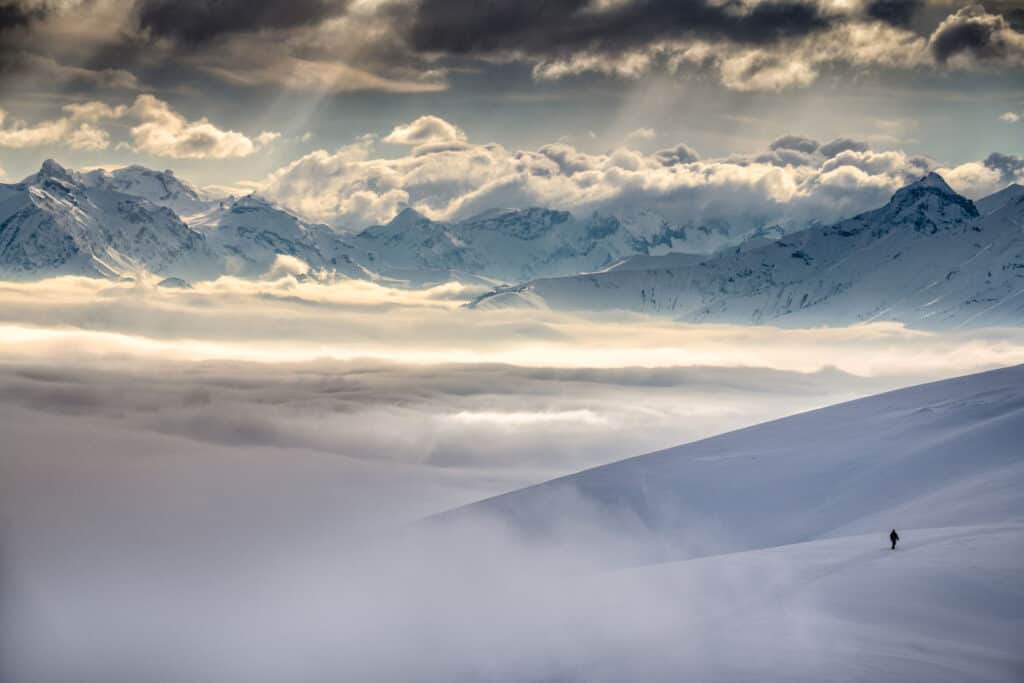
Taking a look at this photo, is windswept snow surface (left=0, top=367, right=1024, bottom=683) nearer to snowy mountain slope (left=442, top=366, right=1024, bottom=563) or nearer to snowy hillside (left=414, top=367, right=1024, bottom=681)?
snowy hillside (left=414, top=367, right=1024, bottom=681)

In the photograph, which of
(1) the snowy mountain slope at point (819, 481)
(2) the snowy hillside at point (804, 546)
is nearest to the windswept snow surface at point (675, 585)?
(2) the snowy hillside at point (804, 546)

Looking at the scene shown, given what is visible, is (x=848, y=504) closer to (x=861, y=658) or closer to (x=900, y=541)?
(x=900, y=541)

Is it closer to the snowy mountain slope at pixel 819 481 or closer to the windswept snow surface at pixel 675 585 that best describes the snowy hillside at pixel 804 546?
the windswept snow surface at pixel 675 585

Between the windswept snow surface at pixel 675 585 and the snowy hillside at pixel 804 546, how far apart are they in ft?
0.84

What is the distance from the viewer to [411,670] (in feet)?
222

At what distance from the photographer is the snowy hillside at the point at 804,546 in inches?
2109

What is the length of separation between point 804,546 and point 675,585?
1349 centimetres

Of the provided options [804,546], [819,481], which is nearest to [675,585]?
[804,546]

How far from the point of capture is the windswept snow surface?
55719mm

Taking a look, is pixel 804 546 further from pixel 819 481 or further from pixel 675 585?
pixel 819 481

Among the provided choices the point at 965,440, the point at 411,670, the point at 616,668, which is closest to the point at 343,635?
the point at 411,670

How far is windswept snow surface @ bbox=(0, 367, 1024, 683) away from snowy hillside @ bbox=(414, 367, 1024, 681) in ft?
0.84

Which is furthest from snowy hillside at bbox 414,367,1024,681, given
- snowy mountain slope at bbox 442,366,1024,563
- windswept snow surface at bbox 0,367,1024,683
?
snowy mountain slope at bbox 442,366,1024,563

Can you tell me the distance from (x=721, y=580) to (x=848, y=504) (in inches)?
2334
